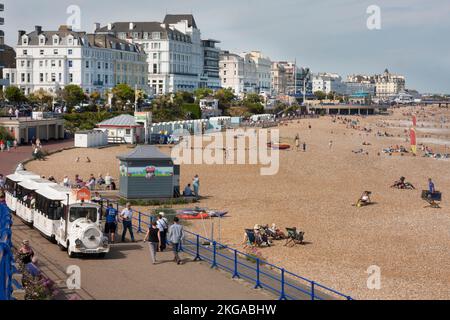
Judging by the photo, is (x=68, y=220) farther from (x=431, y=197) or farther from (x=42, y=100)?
(x=42, y=100)

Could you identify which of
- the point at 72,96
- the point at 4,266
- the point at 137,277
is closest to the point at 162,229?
the point at 137,277

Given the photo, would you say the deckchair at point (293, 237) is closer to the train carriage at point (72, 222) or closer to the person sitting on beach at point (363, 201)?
the train carriage at point (72, 222)

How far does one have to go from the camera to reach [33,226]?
1803 cm

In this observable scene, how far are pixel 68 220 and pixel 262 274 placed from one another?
14.7ft

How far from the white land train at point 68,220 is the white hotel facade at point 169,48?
8407 cm

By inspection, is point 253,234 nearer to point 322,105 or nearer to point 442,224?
point 442,224

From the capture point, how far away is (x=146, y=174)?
24531 mm

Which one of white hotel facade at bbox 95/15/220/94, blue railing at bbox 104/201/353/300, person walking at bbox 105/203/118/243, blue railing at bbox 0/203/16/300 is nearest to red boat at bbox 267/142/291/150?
blue railing at bbox 104/201/353/300

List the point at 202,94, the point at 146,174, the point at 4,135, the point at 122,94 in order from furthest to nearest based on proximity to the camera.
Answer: the point at 202,94
the point at 122,94
the point at 4,135
the point at 146,174

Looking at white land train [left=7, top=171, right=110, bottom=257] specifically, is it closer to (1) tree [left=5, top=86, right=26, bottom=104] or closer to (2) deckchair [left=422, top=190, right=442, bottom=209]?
(2) deckchair [left=422, top=190, right=442, bottom=209]

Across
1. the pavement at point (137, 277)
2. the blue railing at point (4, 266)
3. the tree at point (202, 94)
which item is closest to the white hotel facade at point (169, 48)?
the tree at point (202, 94)

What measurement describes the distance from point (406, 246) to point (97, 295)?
10.8m

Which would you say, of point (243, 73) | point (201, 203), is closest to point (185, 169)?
point (201, 203)

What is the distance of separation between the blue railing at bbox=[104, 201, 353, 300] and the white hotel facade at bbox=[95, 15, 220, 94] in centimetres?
8581
